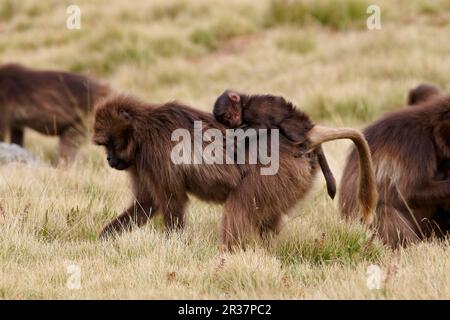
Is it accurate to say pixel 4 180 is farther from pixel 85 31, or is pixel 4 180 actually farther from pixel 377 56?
pixel 85 31

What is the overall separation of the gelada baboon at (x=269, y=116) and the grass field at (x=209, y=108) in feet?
1.99

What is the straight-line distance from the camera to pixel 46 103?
9.79m

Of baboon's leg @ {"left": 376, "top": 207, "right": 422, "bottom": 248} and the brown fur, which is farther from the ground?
the brown fur

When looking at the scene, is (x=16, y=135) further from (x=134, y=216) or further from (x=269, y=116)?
(x=269, y=116)

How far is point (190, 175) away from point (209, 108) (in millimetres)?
5881

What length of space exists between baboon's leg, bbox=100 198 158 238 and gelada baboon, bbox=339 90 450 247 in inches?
52.8

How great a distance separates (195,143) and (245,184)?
1.35ft

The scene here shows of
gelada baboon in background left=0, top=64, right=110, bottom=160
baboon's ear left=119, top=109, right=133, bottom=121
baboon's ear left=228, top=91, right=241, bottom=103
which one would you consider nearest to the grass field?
gelada baboon in background left=0, top=64, right=110, bottom=160

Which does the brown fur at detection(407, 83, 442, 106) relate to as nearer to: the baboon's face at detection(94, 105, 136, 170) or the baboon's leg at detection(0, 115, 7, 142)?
the baboon's face at detection(94, 105, 136, 170)

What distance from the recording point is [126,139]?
5410 mm

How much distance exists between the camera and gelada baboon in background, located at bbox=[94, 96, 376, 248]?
5.09 meters
